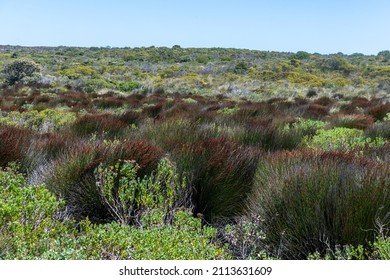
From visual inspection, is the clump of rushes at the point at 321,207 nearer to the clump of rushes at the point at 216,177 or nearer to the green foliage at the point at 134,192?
the clump of rushes at the point at 216,177

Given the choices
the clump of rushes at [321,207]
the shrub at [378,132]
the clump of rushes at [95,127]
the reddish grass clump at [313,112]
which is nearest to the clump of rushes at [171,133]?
the clump of rushes at [95,127]

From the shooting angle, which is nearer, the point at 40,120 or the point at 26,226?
the point at 26,226

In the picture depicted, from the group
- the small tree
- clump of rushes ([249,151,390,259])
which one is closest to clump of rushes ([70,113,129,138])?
clump of rushes ([249,151,390,259])

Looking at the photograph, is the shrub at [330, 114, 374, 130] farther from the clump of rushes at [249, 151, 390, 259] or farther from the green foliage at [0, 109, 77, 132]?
the green foliage at [0, 109, 77, 132]

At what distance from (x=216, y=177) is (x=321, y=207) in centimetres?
125

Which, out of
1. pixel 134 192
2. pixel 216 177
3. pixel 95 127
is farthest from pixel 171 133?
pixel 134 192

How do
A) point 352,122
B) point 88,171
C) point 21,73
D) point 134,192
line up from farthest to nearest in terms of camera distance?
Result: point 21,73
point 352,122
point 88,171
point 134,192

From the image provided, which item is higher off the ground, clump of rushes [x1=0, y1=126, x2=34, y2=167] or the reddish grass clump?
clump of rushes [x1=0, y1=126, x2=34, y2=167]

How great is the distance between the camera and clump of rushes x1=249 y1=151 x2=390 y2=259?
2764 millimetres

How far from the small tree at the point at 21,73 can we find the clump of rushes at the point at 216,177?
81.0 feet

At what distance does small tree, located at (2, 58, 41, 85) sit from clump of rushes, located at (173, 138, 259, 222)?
24.7 metres

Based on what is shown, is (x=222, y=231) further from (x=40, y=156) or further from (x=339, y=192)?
(x=40, y=156)

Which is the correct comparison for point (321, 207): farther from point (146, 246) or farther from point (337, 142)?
point (337, 142)

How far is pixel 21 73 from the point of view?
89.5 feet
